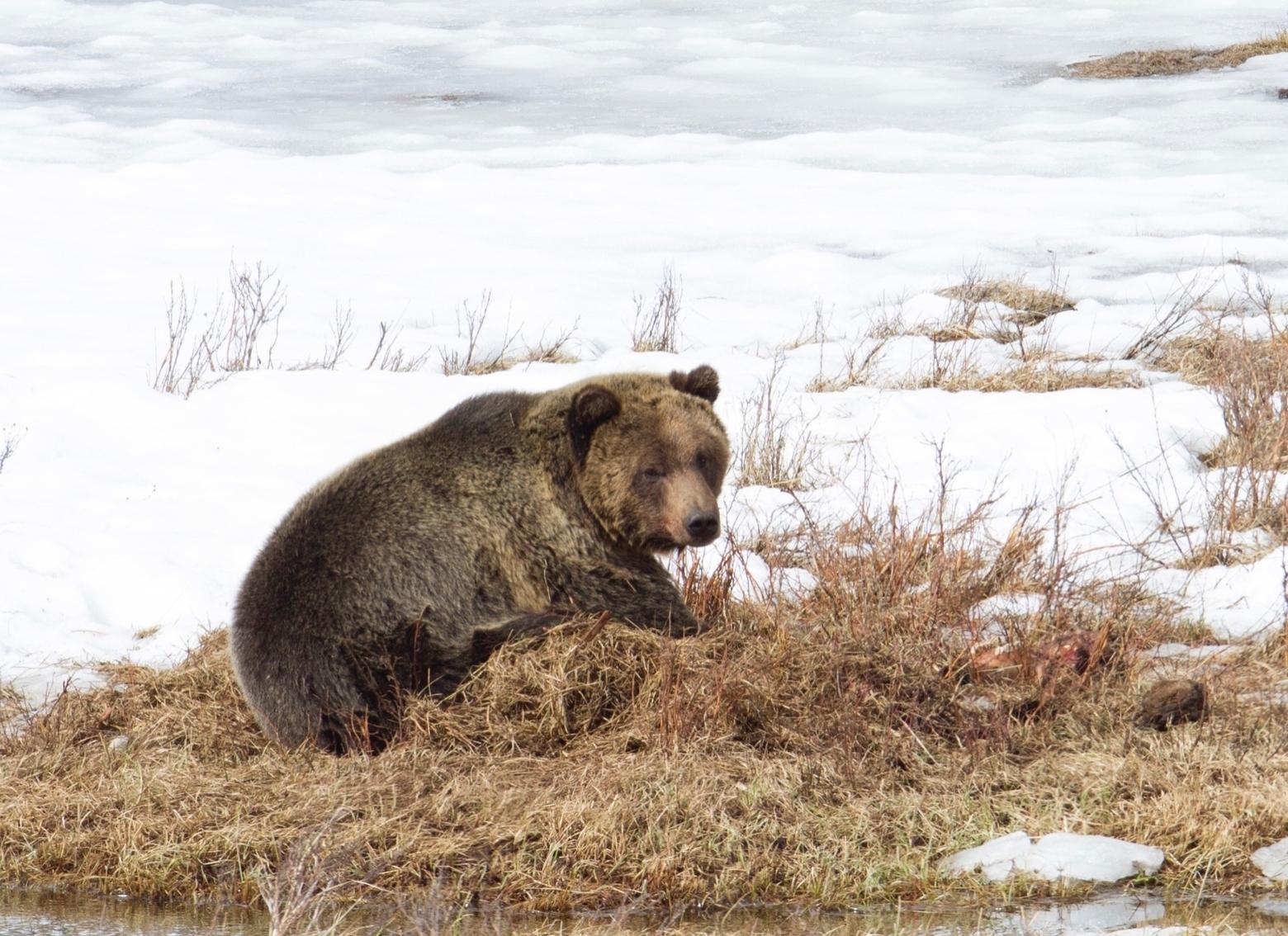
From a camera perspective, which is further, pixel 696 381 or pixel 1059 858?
pixel 696 381

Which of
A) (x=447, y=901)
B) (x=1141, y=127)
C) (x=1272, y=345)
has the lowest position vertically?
(x=447, y=901)

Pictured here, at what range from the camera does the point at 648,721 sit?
5207mm

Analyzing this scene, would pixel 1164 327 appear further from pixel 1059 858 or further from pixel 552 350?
pixel 1059 858

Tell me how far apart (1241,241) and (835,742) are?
10996mm

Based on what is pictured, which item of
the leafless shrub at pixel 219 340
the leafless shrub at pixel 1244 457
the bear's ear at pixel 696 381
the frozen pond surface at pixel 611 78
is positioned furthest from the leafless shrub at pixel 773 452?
the frozen pond surface at pixel 611 78

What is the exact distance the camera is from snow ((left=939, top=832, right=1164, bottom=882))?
432cm

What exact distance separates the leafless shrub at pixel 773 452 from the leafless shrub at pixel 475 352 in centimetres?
277

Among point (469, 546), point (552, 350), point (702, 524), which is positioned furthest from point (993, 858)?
point (552, 350)

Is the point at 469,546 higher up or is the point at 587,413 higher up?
the point at 587,413

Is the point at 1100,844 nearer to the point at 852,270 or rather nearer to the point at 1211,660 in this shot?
the point at 1211,660

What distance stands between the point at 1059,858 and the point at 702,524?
1.79m

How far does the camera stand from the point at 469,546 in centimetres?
549

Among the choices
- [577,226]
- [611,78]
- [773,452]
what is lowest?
[773,452]

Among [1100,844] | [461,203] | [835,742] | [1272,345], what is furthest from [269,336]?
[1100,844]
